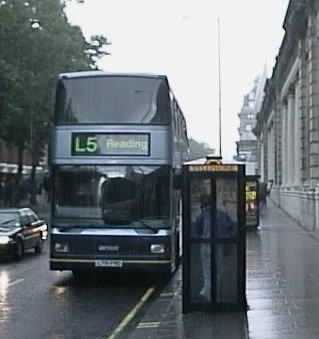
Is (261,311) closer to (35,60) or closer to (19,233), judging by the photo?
(19,233)

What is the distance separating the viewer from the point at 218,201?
42.4ft

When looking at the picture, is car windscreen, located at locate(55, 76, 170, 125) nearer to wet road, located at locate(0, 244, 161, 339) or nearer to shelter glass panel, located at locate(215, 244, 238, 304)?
wet road, located at locate(0, 244, 161, 339)

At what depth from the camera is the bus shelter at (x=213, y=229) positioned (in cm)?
1285

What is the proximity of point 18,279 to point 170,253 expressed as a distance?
4248 millimetres

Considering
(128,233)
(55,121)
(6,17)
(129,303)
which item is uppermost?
(6,17)

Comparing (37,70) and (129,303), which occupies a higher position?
(37,70)

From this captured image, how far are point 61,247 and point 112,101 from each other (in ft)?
10.1

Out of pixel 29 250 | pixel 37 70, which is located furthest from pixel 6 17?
pixel 37 70

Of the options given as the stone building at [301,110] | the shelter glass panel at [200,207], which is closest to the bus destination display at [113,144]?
the shelter glass panel at [200,207]

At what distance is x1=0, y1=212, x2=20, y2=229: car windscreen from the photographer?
26841mm

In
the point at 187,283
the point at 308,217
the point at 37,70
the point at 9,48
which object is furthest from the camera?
the point at 37,70

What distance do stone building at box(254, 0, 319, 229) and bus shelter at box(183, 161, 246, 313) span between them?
2028cm

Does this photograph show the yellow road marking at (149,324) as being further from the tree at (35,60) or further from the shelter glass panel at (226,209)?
the tree at (35,60)

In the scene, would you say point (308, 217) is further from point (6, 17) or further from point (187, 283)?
point (187, 283)
